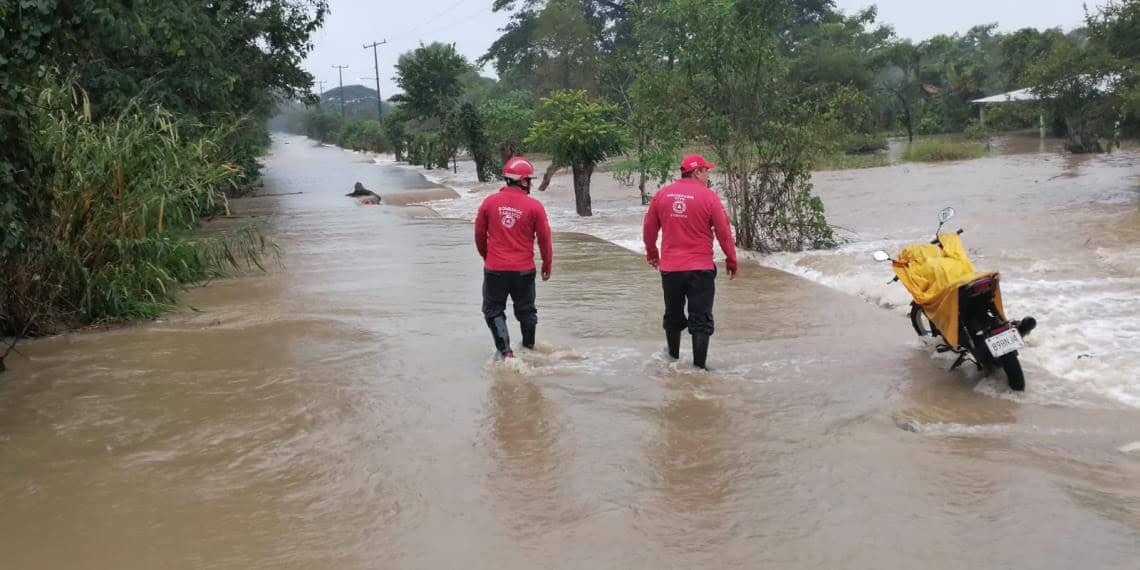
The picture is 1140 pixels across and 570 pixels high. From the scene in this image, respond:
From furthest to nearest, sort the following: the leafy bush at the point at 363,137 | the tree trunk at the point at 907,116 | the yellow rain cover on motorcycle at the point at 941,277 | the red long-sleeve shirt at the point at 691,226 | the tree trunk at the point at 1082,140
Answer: the leafy bush at the point at 363,137 → the tree trunk at the point at 907,116 → the tree trunk at the point at 1082,140 → the red long-sleeve shirt at the point at 691,226 → the yellow rain cover on motorcycle at the point at 941,277

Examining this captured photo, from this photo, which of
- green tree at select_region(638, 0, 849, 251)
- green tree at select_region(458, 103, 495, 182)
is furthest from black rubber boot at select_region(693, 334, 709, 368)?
green tree at select_region(458, 103, 495, 182)

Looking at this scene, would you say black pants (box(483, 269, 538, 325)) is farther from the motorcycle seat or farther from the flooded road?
the motorcycle seat

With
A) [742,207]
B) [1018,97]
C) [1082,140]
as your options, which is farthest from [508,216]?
[1018,97]

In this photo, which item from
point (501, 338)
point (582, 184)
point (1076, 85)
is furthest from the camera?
point (1076, 85)

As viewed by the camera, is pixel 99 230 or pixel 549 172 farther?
pixel 549 172

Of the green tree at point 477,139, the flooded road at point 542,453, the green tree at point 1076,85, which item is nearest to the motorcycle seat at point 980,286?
the flooded road at point 542,453

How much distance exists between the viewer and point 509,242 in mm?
7105

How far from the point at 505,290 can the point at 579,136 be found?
42.9ft

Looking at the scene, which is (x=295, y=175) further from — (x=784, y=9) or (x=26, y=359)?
(x=26, y=359)

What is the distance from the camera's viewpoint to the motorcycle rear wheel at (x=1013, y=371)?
5.96 meters

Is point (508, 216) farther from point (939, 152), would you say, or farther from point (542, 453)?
point (939, 152)

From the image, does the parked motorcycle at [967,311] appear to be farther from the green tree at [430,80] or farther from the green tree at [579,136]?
the green tree at [430,80]

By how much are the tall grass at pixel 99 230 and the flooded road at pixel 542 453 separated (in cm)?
47

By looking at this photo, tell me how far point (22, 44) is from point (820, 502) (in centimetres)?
507
